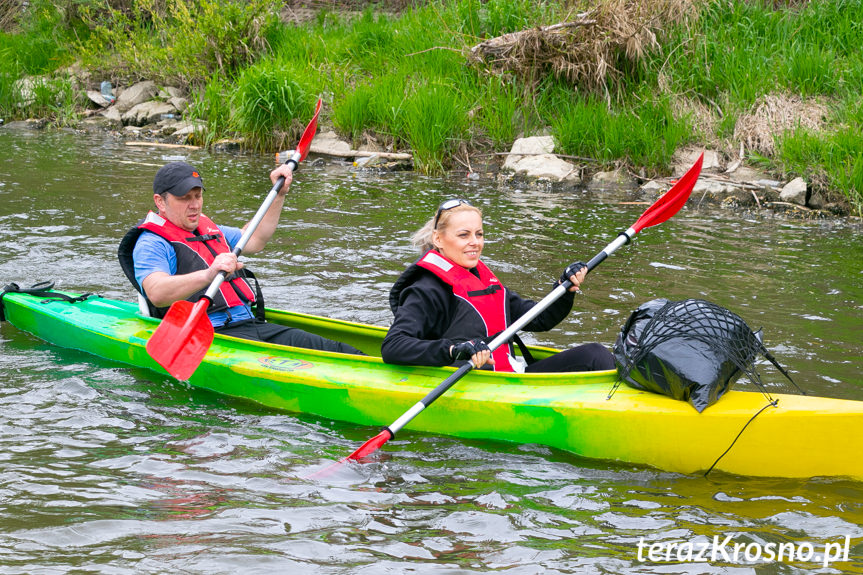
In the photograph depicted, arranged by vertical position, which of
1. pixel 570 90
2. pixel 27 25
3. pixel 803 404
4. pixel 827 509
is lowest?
pixel 827 509

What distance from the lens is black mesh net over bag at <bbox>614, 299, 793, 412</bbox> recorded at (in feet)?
11.2

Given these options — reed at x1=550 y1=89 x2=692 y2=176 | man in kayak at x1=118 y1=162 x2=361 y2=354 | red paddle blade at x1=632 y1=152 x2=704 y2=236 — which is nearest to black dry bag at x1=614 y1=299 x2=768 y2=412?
red paddle blade at x1=632 y1=152 x2=704 y2=236

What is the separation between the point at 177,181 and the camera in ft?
14.5

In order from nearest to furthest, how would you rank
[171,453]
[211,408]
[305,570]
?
[305,570] → [171,453] → [211,408]

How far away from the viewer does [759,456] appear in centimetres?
338

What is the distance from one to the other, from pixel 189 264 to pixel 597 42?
280 inches

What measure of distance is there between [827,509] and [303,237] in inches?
204

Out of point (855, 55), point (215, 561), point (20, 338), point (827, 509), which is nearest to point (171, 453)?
point (215, 561)

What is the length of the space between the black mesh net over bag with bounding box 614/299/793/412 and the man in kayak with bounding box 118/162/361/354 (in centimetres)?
156

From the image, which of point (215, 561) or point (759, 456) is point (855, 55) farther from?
point (215, 561)

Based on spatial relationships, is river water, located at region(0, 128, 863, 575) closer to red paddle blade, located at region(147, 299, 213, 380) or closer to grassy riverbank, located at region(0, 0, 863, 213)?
red paddle blade, located at region(147, 299, 213, 380)

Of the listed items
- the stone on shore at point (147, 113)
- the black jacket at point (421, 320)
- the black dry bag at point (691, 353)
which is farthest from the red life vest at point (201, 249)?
the stone on shore at point (147, 113)

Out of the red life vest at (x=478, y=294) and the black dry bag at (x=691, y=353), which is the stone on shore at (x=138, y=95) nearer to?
the red life vest at (x=478, y=294)

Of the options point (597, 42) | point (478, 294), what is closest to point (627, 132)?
point (597, 42)
